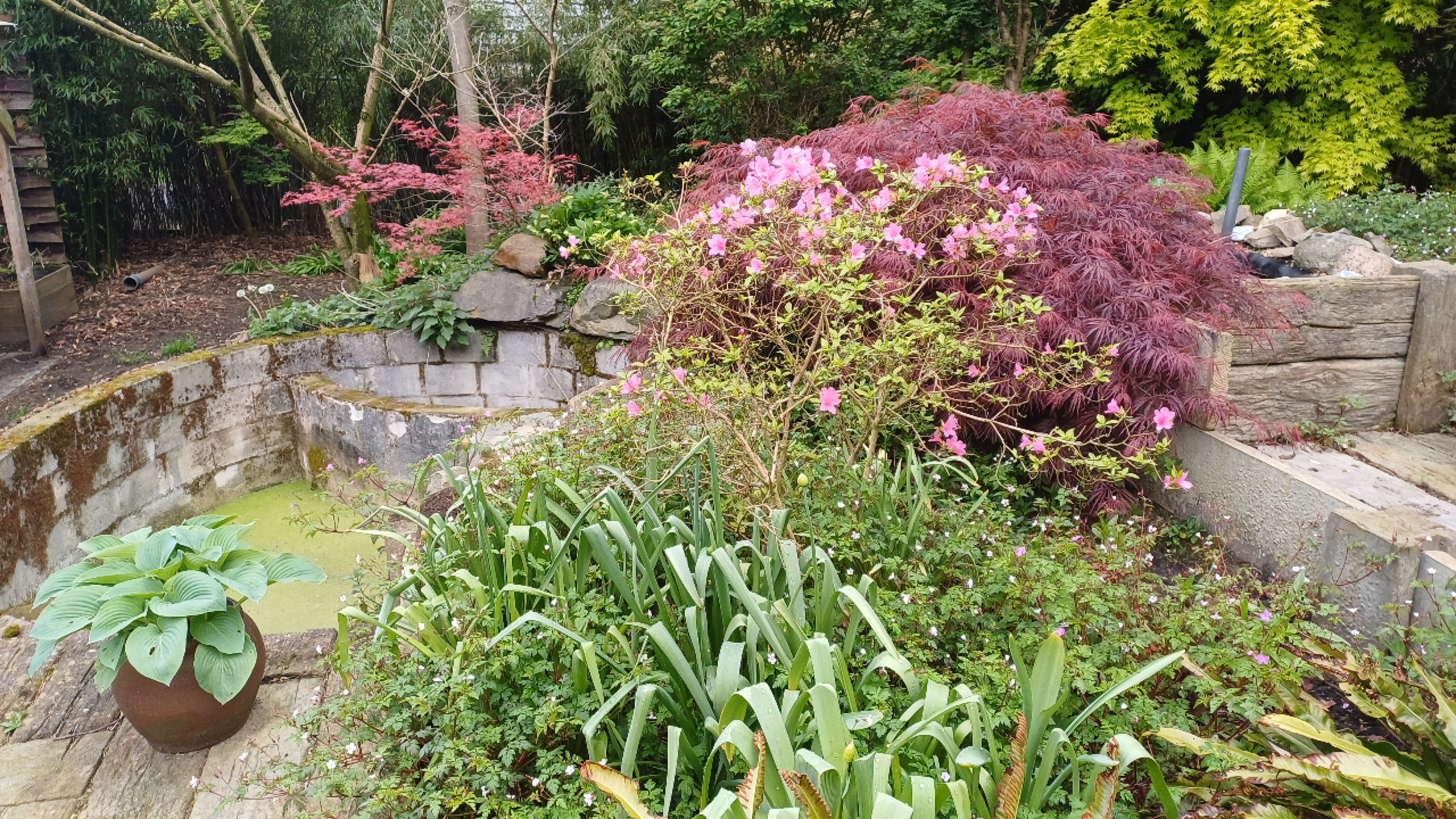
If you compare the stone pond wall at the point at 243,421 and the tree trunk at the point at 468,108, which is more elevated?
the tree trunk at the point at 468,108

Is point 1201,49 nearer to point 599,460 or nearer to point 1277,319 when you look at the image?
point 1277,319

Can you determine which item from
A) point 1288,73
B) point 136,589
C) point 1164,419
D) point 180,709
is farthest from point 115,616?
point 1288,73

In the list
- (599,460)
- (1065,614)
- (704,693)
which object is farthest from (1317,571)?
(599,460)

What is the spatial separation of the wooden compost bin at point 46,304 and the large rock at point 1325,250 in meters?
6.99

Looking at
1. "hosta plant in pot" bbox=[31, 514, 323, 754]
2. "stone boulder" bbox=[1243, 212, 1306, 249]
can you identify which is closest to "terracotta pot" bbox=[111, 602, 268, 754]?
"hosta plant in pot" bbox=[31, 514, 323, 754]

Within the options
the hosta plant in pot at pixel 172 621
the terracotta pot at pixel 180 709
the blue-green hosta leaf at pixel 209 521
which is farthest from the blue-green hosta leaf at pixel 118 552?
the terracotta pot at pixel 180 709

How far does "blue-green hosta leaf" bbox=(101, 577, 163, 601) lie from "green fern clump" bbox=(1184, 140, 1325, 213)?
16.8ft

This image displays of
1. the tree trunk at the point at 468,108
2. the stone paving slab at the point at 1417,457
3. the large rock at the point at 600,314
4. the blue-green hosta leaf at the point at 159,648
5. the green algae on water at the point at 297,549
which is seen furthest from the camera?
the tree trunk at the point at 468,108

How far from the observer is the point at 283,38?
7254mm

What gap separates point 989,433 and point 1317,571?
960 mm

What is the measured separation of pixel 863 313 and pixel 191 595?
69.3 inches

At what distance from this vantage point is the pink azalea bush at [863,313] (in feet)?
7.11

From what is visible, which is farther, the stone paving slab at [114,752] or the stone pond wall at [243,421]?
the stone pond wall at [243,421]

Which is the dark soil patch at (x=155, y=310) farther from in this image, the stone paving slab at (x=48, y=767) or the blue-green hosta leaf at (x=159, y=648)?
the blue-green hosta leaf at (x=159, y=648)
